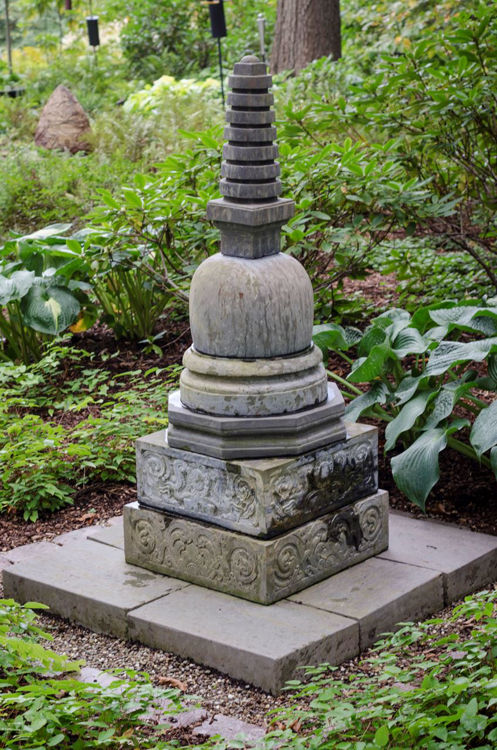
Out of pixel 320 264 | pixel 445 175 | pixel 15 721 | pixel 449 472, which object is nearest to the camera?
pixel 15 721

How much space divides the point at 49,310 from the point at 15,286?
10.1 inches

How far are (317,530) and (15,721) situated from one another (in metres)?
1.42

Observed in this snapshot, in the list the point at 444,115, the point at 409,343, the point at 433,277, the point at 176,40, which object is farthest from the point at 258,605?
the point at 176,40

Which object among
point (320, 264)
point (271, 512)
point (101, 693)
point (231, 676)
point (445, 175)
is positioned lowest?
point (231, 676)

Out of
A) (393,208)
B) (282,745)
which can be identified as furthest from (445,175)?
(282,745)

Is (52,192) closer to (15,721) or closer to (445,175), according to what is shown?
(445,175)

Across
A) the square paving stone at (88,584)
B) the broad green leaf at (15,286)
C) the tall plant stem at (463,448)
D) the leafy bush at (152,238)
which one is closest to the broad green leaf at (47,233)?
the leafy bush at (152,238)

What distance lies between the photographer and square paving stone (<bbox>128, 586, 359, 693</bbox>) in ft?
10.8

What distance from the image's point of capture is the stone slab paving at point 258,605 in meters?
3.38

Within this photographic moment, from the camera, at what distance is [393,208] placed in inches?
234

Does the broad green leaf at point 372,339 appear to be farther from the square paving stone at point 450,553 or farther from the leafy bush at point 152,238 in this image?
the leafy bush at point 152,238

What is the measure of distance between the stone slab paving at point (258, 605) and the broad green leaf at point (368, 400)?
0.51 metres

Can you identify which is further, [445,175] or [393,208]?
[445,175]

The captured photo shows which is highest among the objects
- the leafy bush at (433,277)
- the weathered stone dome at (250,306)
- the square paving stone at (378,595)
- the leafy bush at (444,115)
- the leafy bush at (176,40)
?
the leafy bush at (176,40)
